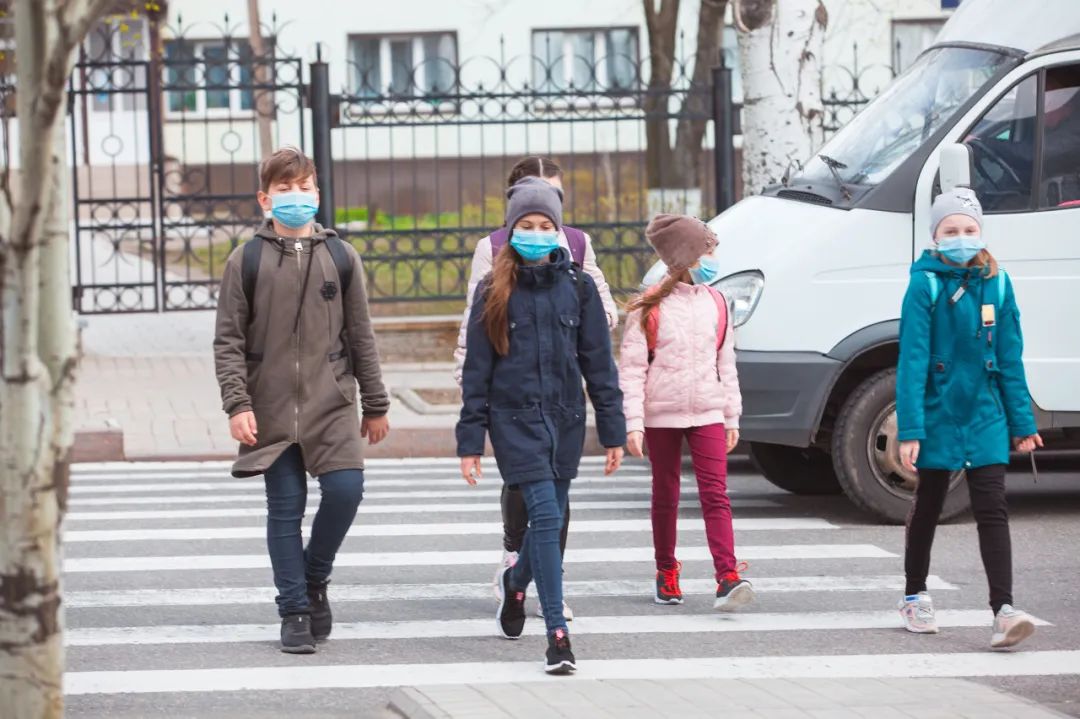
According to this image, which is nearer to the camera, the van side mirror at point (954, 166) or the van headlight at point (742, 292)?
the van side mirror at point (954, 166)

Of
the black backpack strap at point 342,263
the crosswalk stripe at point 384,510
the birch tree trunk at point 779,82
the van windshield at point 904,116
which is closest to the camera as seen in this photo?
the black backpack strap at point 342,263

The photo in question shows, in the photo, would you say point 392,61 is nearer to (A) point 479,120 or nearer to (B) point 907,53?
(B) point 907,53

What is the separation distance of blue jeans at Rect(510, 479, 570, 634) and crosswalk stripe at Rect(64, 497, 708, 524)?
3567 mm

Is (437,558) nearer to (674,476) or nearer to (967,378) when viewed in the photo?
(674,476)

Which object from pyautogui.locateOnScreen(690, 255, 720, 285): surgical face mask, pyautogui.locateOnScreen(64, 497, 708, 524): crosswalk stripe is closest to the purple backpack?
pyautogui.locateOnScreen(690, 255, 720, 285): surgical face mask

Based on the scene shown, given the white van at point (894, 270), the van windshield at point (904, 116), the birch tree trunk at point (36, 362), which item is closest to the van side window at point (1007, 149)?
the white van at point (894, 270)

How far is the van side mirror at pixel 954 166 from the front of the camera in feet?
28.6

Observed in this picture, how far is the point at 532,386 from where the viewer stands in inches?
237

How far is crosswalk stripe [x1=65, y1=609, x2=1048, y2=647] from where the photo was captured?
6.57m

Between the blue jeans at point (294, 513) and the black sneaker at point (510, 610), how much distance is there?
23.1 inches

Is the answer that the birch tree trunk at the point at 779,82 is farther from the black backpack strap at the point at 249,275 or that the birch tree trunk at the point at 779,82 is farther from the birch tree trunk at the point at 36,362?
the birch tree trunk at the point at 36,362

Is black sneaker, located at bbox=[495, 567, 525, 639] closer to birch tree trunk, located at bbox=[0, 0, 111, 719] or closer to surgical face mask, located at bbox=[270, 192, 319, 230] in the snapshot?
surgical face mask, located at bbox=[270, 192, 319, 230]

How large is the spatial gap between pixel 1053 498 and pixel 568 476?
4.68 m

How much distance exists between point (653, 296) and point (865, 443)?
88.0 inches
